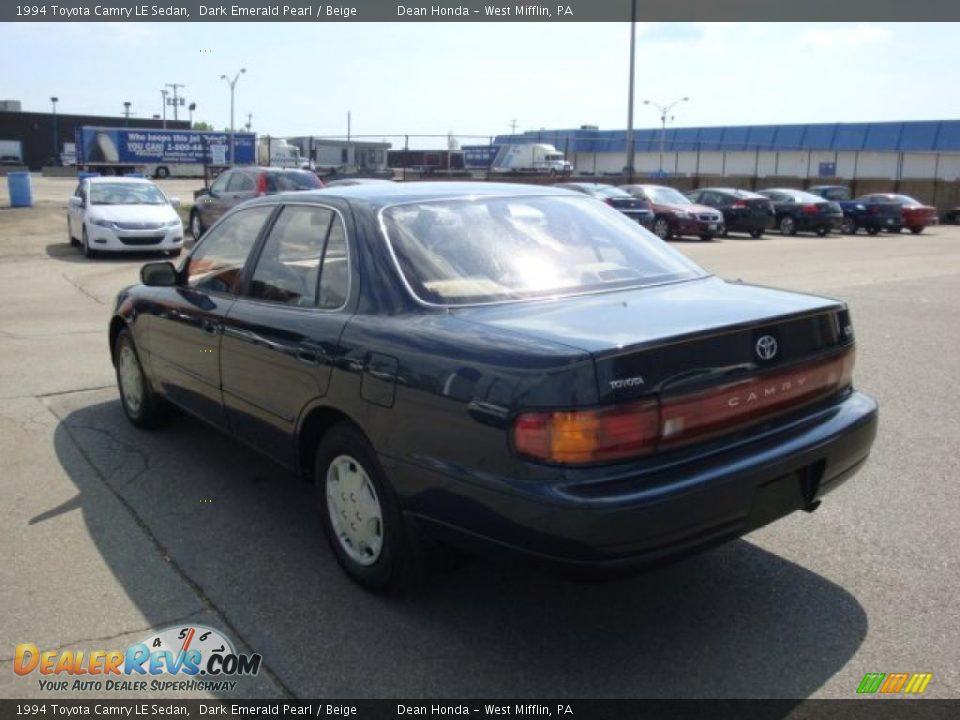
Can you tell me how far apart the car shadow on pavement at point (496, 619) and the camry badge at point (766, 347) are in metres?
0.93

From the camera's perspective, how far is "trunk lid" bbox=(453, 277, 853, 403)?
286 centimetres

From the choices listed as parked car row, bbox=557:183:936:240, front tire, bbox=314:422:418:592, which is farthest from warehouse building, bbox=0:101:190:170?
front tire, bbox=314:422:418:592

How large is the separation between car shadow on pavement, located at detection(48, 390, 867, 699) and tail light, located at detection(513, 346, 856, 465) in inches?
18.9

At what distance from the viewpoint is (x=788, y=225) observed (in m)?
28.1

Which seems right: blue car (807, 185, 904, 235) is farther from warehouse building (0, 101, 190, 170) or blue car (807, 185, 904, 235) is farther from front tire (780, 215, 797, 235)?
warehouse building (0, 101, 190, 170)

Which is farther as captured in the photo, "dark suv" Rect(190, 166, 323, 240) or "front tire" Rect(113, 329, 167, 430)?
"dark suv" Rect(190, 166, 323, 240)

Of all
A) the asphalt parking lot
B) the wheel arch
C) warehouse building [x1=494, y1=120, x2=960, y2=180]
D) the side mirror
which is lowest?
the asphalt parking lot

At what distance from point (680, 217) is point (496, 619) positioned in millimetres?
21657

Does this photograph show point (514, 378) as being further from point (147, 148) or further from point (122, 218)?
point (147, 148)

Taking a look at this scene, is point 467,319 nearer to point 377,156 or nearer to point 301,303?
point 301,303

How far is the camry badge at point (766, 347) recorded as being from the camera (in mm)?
3204

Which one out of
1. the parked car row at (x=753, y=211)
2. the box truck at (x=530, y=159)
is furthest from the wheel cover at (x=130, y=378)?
the box truck at (x=530, y=159)

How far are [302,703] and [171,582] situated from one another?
1115 millimetres

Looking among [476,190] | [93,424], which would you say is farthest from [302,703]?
[93,424]
